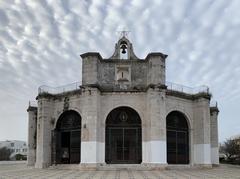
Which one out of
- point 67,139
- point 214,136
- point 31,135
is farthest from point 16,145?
point 214,136

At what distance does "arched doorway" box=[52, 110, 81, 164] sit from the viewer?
3634 centimetres

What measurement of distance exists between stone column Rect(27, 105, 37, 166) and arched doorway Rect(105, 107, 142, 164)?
543 inches

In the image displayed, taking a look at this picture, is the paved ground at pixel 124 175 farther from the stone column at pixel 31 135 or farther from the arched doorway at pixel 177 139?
the stone column at pixel 31 135

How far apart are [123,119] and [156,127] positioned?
12.5 ft

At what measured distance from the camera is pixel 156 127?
110 feet

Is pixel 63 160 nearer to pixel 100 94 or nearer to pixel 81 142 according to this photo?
pixel 81 142

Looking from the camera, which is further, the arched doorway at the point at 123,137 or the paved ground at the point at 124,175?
the arched doorway at the point at 123,137

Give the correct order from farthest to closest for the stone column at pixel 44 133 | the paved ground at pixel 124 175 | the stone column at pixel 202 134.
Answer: the stone column at pixel 202 134 → the stone column at pixel 44 133 → the paved ground at pixel 124 175

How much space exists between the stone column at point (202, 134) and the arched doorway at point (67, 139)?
12.4 m

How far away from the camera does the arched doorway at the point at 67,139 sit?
1431 inches

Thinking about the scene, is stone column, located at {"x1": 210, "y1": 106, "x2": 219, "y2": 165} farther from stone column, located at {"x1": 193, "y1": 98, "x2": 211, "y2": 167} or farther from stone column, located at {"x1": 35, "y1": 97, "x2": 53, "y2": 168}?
stone column, located at {"x1": 35, "y1": 97, "x2": 53, "y2": 168}

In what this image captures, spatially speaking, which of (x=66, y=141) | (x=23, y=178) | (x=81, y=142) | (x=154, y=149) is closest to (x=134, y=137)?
(x=154, y=149)

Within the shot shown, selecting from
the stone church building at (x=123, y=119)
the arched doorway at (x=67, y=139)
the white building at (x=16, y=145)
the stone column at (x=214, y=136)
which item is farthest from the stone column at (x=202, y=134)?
the white building at (x=16, y=145)

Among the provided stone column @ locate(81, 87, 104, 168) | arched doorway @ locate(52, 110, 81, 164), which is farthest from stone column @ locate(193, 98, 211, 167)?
arched doorway @ locate(52, 110, 81, 164)
